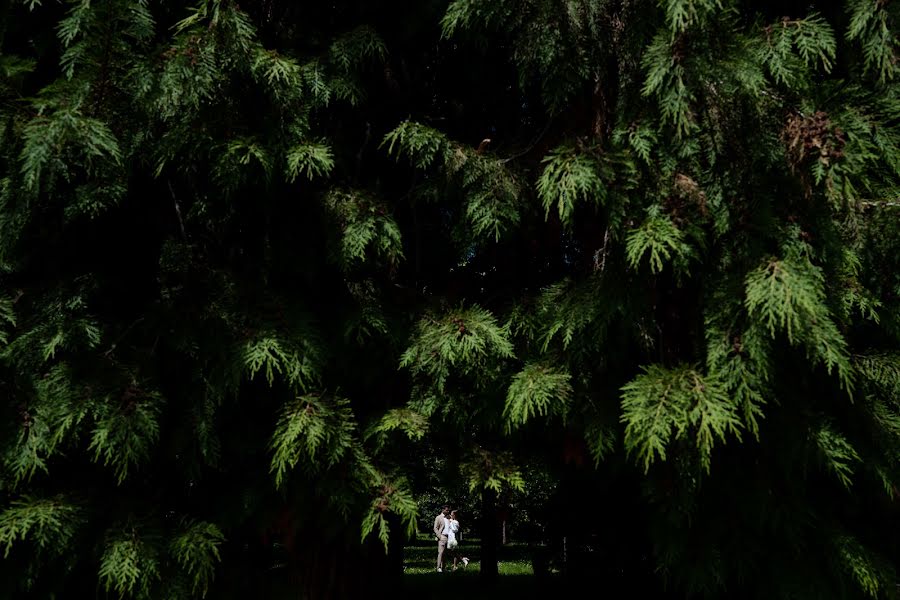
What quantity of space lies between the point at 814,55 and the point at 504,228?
179 cm

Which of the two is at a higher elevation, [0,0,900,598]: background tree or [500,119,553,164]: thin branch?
[500,119,553,164]: thin branch

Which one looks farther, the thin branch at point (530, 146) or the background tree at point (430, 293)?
the thin branch at point (530, 146)

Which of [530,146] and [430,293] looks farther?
[430,293]

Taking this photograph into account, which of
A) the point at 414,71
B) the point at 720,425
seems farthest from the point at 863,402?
the point at 414,71

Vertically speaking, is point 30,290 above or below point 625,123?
below

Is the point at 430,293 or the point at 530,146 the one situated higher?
the point at 530,146

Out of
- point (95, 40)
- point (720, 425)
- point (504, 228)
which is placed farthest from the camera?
point (504, 228)

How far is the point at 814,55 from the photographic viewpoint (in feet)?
11.3

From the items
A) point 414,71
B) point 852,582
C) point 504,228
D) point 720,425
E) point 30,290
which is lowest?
point 852,582

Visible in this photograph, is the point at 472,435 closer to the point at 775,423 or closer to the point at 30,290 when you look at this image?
the point at 775,423

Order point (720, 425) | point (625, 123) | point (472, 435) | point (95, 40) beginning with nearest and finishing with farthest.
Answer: point (720, 425) < point (95, 40) < point (625, 123) < point (472, 435)

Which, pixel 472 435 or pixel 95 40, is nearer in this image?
pixel 95 40

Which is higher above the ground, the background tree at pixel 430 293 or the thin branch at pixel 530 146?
the thin branch at pixel 530 146

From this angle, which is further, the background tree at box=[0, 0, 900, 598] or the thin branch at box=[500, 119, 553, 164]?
the thin branch at box=[500, 119, 553, 164]
